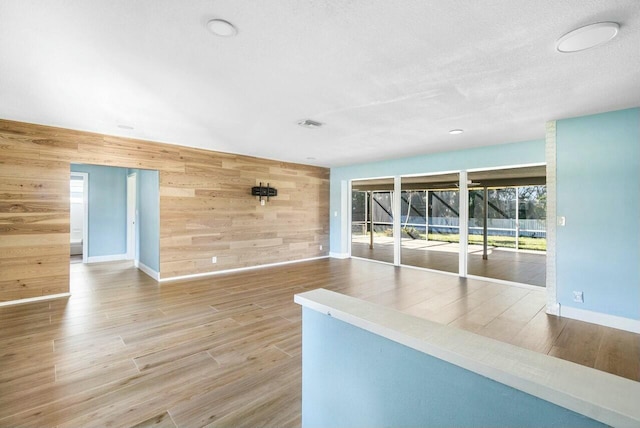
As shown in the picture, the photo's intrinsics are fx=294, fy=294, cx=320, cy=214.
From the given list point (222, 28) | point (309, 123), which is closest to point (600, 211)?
point (309, 123)

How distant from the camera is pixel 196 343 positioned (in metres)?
2.86

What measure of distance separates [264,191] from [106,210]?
4.12m

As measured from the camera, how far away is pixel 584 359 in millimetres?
2605

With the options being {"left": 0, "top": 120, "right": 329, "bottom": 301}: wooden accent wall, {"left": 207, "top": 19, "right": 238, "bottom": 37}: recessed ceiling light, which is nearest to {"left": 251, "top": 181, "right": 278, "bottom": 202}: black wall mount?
{"left": 0, "top": 120, "right": 329, "bottom": 301}: wooden accent wall

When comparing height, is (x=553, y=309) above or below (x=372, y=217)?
below

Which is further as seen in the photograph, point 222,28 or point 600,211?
point 600,211

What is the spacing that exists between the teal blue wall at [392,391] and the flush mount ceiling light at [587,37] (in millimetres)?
2222

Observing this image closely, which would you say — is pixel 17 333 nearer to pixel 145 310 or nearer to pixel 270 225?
pixel 145 310

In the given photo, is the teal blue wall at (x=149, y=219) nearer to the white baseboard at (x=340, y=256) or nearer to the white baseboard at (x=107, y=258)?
the white baseboard at (x=107, y=258)

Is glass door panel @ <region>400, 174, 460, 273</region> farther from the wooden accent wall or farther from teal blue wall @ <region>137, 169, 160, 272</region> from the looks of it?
teal blue wall @ <region>137, 169, 160, 272</region>

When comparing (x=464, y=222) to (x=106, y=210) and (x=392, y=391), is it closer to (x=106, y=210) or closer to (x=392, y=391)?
(x=392, y=391)

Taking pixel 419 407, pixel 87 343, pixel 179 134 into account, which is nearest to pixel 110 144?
pixel 179 134

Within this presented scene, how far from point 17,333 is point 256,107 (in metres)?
3.47

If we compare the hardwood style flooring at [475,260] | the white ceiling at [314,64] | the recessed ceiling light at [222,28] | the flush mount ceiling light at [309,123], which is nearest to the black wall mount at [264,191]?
the white ceiling at [314,64]
